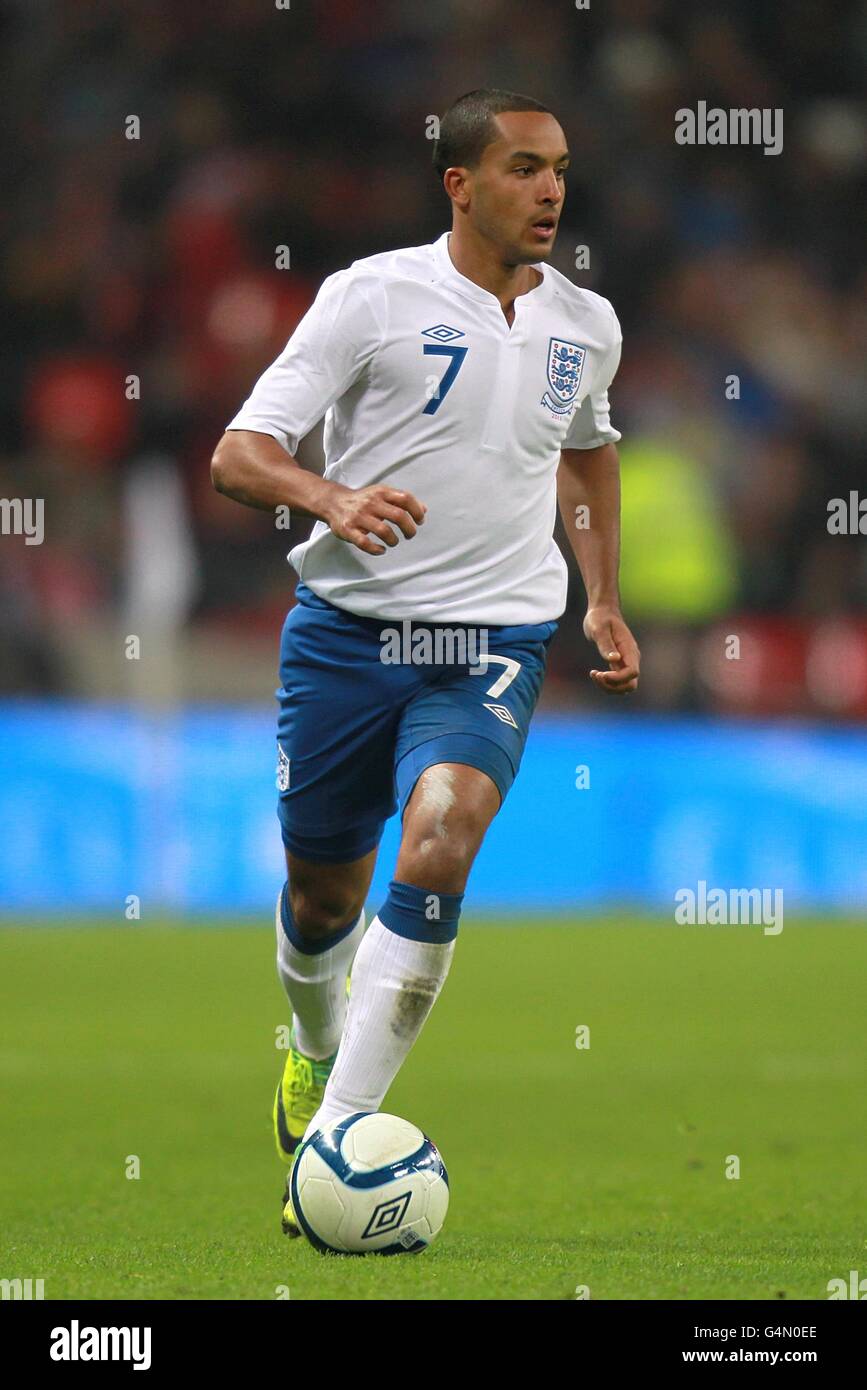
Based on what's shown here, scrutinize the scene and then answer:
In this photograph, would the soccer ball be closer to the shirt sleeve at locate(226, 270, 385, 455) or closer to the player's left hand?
the player's left hand

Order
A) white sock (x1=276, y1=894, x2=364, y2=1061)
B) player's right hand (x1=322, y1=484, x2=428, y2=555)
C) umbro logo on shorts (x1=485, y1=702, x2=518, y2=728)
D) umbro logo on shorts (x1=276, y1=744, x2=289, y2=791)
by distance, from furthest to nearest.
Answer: white sock (x1=276, y1=894, x2=364, y2=1061)
umbro logo on shorts (x1=276, y1=744, x2=289, y2=791)
umbro logo on shorts (x1=485, y1=702, x2=518, y2=728)
player's right hand (x1=322, y1=484, x2=428, y2=555)

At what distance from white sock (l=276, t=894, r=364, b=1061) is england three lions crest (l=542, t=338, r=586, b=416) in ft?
4.46

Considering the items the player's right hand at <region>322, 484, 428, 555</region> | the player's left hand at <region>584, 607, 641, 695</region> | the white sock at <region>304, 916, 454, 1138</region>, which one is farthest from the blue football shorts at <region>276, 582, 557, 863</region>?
the player's right hand at <region>322, 484, 428, 555</region>

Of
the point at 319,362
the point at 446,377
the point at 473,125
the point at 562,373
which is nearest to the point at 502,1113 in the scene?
the point at 562,373

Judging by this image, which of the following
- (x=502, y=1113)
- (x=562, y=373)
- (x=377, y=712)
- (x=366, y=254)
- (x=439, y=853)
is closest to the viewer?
(x=439, y=853)

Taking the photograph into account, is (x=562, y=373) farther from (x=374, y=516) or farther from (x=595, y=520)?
(x=374, y=516)

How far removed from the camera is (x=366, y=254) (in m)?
16.8

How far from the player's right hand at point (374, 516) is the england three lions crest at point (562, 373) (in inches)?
32.5

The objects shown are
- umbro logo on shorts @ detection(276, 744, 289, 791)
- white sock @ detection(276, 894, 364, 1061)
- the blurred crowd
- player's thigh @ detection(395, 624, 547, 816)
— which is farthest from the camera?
the blurred crowd

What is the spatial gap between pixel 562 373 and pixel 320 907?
1369 mm

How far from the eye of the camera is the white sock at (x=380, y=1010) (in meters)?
4.43

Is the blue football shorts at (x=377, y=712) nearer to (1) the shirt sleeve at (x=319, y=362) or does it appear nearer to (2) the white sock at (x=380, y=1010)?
(2) the white sock at (x=380, y=1010)

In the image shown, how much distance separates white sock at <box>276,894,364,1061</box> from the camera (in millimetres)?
5336
